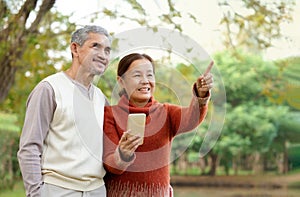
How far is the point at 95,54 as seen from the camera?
134cm

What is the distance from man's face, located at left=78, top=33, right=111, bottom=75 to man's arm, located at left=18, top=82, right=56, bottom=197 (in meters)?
0.11

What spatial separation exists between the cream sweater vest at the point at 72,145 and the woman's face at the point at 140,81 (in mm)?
103

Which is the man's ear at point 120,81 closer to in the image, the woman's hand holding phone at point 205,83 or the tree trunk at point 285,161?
the woman's hand holding phone at point 205,83

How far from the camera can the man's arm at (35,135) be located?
1290 mm

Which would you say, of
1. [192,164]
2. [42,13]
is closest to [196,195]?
[192,164]

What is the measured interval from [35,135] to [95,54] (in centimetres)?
22

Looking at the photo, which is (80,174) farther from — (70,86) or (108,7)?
(108,7)

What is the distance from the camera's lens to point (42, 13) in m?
3.33

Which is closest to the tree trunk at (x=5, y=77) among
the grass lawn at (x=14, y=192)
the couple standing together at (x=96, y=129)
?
the couple standing together at (x=96, y=129)

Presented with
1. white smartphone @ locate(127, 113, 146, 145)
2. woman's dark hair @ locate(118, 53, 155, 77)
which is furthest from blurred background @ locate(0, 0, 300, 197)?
white smartphone @ locate(127, 113, 146, 145)

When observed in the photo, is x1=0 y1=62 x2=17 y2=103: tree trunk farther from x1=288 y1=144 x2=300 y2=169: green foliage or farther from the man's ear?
x1=288 y1=144 x2=300 y2=169: green foliage

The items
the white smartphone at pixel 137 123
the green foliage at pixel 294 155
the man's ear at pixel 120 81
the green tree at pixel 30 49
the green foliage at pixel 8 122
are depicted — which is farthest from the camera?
the green foliage at pixel 294 155

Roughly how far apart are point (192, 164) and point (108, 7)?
4.31 meters

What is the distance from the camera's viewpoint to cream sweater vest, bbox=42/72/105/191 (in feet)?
4.33
